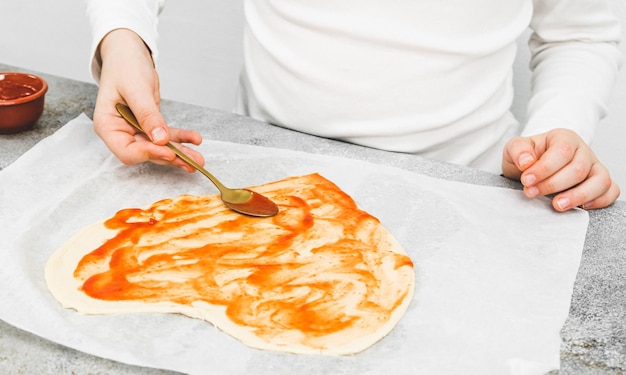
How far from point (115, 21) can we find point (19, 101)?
0.21 m

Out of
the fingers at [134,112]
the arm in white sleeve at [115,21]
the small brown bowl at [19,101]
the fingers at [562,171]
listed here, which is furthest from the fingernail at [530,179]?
the small brown bowl at [19,101]

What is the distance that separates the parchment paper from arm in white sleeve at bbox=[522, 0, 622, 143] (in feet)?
0.69

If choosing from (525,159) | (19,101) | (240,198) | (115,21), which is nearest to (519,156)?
(525,159)

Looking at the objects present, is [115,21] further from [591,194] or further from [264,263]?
[591,194]

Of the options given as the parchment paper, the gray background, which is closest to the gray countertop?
the parchment paper

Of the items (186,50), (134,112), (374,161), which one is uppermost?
(134,112)

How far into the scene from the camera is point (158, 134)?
43.8 inches

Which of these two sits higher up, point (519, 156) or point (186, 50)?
point (519, 156)

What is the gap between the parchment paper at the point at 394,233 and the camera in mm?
823

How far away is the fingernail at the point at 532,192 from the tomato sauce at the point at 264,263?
0.88 ft

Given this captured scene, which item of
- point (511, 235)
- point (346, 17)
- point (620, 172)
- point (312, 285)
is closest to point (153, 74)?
point (346, 17)

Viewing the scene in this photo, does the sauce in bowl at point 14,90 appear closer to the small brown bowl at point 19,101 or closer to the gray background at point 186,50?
the small brown bowl at point 19,101

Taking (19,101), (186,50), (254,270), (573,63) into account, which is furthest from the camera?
(186,50)

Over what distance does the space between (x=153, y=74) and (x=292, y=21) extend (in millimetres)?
257
